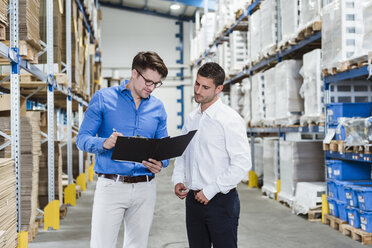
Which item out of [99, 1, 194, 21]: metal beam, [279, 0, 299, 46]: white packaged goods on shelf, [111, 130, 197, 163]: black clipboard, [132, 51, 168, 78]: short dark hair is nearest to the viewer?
[111, 130, 197, 163]: black clipboard

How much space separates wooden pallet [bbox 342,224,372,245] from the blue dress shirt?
3.22 metres

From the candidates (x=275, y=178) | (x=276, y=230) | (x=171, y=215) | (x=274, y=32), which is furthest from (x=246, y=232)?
(x=274, y=32)

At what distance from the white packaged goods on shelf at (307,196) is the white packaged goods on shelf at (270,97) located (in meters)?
1.83

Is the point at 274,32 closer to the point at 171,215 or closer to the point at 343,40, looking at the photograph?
the point at 343,40

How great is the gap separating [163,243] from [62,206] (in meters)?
2.39

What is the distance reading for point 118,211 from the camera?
268 centimetres

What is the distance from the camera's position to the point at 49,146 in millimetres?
6027

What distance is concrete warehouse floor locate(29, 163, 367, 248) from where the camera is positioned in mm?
5125

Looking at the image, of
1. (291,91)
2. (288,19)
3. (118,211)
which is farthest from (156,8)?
(118,211)

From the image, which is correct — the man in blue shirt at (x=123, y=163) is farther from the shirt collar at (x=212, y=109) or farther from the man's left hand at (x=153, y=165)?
the shirt collar at (x=212, y=109)

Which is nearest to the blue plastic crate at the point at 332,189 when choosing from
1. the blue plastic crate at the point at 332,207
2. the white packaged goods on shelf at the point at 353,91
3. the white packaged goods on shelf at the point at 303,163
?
the blue plastic crate at the point at 332,207

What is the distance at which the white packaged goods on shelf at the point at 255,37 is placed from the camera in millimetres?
8945

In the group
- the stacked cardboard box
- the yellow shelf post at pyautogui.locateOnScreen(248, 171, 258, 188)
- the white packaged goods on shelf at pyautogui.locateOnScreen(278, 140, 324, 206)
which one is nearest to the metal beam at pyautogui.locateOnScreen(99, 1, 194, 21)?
the yellow shelf post at pyautogui.locateOnScreen(248, 171, 258, 188)

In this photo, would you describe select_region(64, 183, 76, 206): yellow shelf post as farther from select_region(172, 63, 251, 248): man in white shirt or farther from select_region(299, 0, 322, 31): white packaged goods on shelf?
select_region(172, 63, 251, 248): man in white shirt
